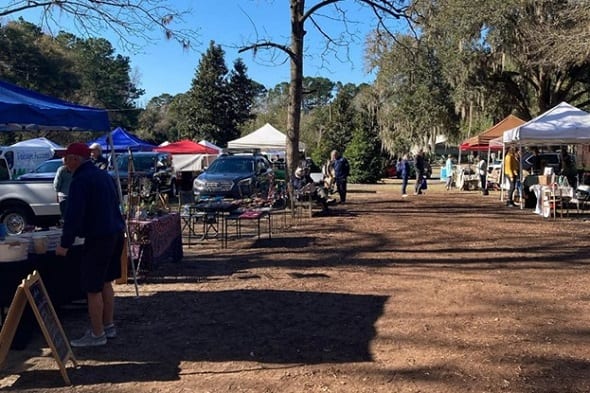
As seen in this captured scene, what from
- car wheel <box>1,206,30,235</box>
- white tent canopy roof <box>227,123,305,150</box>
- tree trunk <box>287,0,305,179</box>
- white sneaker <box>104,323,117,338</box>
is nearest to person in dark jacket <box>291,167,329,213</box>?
tree trunk <box>287,0,305,179</box>

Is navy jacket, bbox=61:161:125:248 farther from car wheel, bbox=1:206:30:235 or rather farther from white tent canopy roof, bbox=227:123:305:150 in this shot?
white tent canopy roof, bbox=227:123:305:150

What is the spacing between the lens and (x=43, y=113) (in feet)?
18.7

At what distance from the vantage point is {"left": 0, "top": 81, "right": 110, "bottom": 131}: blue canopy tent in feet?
17.8

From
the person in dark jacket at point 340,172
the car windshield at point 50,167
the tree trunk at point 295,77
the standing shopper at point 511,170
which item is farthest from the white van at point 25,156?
the standing shopper at point 511,170

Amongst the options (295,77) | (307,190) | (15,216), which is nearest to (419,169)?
(295,77)

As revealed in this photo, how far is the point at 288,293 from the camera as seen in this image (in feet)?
22.8

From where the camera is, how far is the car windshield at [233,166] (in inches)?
727

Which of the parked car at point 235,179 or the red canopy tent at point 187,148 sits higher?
the red canopy tent at point 187,148

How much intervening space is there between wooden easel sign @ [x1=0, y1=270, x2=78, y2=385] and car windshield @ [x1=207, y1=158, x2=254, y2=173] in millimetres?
13851

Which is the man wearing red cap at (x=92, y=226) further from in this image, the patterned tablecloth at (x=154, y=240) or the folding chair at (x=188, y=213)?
the folding chair at (x=188, y=213)

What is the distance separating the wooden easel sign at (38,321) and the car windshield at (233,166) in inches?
545

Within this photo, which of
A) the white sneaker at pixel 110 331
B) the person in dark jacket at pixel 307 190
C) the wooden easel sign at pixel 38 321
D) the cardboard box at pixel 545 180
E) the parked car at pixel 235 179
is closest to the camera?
the wooden easel sign at pixel 38 321

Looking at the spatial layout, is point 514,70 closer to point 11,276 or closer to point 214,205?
point 214,205

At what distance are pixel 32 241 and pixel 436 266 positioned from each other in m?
5.40
